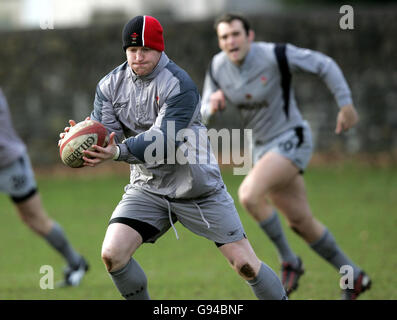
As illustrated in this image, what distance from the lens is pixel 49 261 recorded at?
8719 mm

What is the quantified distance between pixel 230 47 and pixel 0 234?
202 inches

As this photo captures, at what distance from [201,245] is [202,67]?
21.4ft

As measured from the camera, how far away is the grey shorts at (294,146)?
21.5 feet

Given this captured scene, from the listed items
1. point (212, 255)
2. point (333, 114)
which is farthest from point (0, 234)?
point (333, 114)

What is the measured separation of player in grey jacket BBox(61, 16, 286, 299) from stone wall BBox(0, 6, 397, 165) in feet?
32.6

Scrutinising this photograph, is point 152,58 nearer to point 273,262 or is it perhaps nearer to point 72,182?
point 273,262

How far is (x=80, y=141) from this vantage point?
4.36 m

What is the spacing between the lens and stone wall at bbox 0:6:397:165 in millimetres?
14492

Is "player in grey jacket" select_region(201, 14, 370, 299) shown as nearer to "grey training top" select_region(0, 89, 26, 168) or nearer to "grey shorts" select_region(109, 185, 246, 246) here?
"grey shorts" select_region(109, 185, 246, 246)

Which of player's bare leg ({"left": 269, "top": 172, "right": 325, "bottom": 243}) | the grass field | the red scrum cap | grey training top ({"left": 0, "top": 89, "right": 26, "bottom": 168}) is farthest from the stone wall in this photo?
the red scrum cap

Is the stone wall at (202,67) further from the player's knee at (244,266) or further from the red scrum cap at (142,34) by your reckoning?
the red scrum cap at (142,34)

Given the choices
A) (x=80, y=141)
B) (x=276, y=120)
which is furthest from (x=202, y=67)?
(x=80, y=141)

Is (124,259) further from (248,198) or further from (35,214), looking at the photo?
(35,214)

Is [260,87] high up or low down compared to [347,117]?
up
